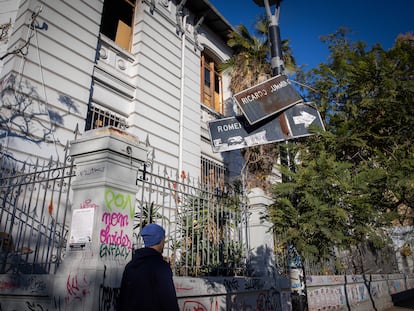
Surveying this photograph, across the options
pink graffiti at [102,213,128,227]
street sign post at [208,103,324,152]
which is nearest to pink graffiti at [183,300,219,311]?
pink graffiti at [102,213,128,227]

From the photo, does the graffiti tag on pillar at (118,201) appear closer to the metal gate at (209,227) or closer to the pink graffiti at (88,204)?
the pink graffiti at (88,204)

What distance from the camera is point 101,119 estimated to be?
8.37 m

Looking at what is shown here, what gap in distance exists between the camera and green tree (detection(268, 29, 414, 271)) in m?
3.66

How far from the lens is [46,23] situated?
23.8ft

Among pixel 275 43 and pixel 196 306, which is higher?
pixel 275 43

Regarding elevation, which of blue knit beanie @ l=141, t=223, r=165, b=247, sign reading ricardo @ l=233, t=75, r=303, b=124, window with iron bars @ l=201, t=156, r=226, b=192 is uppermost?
window with iron bars @ l=201, t=156, r=226, b=192

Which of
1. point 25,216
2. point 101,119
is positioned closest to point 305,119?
point 25,216

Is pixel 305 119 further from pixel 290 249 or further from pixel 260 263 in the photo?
pixel 260 263

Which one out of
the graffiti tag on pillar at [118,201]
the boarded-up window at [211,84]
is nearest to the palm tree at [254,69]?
the boarded-up window at [211,84]

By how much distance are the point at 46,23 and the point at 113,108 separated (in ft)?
8.13

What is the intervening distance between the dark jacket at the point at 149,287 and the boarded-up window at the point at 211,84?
1052 centimetres

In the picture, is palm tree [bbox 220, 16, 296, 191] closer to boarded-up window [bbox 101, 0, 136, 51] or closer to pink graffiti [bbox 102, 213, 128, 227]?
boarded-up window [bbox 101, 0, 136, 51]

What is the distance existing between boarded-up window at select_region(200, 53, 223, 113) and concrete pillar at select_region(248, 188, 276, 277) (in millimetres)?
6663

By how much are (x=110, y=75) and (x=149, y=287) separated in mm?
7250
